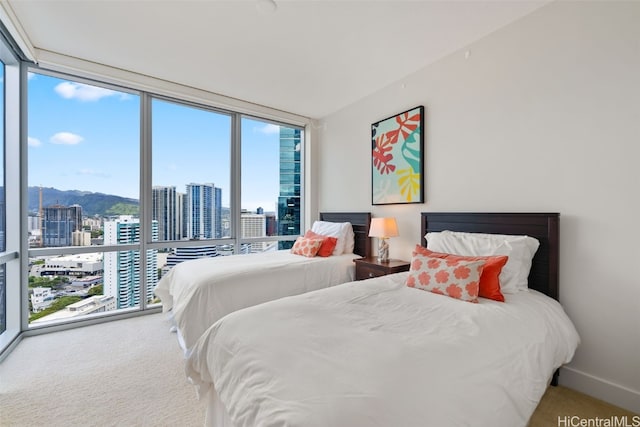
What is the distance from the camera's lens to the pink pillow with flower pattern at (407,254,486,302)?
1.78 m

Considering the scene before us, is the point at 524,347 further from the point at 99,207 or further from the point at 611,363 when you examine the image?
the point at 99,207

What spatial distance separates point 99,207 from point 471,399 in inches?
153

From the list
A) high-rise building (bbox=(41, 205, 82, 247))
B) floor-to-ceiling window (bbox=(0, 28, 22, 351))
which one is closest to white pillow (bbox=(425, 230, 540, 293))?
high-rise building (bbox=(41, 205, 82, 247))

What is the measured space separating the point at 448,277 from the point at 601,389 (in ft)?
4.06

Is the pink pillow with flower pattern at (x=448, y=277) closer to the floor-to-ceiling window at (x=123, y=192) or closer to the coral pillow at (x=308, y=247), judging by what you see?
the coral pillow at (x=308, y=247)

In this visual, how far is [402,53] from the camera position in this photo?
8.93ft

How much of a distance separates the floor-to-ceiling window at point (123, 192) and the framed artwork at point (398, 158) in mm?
1866

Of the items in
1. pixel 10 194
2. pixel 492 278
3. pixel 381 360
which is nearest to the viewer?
pixel 381 360

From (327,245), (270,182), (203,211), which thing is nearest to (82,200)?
(203,211)

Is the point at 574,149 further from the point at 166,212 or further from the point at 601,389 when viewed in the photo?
the point at 166,212

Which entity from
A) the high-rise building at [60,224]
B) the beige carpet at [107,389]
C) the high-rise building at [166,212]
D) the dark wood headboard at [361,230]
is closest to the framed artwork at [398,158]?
the dark wood headboard at [361,230]

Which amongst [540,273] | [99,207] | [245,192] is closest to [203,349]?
[540,273]

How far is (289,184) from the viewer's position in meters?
4.69

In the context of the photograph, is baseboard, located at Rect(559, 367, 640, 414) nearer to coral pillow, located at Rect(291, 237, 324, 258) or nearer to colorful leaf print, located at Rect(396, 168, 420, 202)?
colorful leaf print, located at Rect(396, 168, 420, 202)
